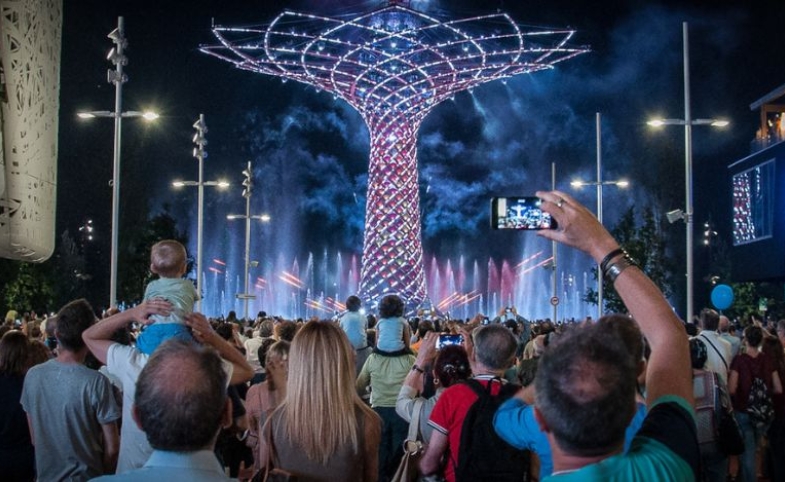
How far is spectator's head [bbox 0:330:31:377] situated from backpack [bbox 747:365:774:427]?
25.7 feet

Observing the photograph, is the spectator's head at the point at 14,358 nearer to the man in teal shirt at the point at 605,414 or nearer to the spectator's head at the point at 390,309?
the spectator's head at the point at 390,309

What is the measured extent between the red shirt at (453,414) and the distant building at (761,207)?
115 ft

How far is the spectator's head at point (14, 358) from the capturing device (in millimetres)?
7383

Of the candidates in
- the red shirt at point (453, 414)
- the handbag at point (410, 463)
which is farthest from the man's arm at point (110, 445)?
the red shirt at point (453, 414)

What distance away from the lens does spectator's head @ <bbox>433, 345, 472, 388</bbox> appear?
22.3 ft

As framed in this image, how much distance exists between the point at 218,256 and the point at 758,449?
59.0 meters

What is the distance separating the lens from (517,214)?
4680 millimetres

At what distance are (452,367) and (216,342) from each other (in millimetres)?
1855

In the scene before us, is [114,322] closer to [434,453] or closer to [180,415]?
[434,453]

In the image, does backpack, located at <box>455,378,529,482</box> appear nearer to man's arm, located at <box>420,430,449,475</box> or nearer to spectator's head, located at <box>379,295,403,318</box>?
man's arm, located at <box>420,430,449,475</box>

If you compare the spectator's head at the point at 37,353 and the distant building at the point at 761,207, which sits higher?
the distant building at the point at 761,207

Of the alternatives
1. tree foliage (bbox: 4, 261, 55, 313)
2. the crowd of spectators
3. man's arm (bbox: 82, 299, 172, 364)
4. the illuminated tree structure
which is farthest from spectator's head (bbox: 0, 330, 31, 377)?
tree foliage (bbox: 4, 261, 55, 313)

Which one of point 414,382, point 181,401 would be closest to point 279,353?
point 414,382

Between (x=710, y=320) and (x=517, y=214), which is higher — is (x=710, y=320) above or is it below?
below
